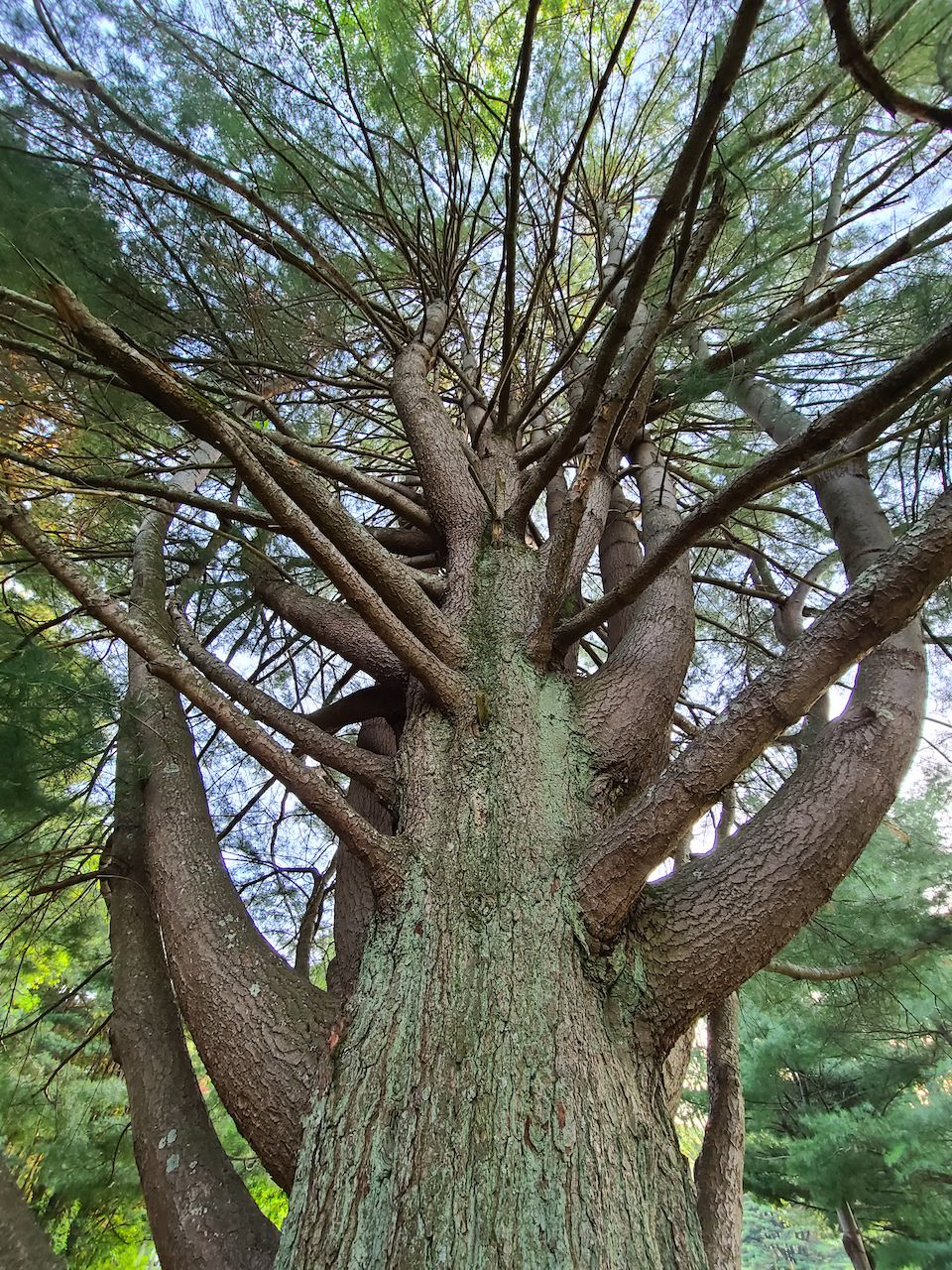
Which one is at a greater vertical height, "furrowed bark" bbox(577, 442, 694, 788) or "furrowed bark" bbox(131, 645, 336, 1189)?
"furrowed bark" bbox(577, 442, 694, 788)

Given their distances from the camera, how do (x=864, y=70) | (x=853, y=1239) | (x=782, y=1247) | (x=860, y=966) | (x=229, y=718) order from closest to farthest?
(x=864, y=70) → (x=229, y=718) → (x=860, y=966) → (x=853, y=1239) → (x=782, y=1247)

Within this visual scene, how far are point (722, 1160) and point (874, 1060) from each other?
9.83 ft

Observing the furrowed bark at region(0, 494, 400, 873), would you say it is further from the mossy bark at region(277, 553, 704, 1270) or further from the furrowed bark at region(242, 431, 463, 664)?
the furrowed bark at region(242, 431, 463, 664)

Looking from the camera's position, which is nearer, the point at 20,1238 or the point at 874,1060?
the point at 20,1238

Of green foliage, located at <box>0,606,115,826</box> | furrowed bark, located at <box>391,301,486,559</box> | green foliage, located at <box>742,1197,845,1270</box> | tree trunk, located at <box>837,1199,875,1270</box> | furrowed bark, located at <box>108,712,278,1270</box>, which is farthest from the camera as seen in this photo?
green foliage, located at <box>742,1197,845,1270</box>

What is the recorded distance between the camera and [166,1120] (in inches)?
44.9

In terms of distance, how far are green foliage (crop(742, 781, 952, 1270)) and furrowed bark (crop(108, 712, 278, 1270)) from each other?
2.02m

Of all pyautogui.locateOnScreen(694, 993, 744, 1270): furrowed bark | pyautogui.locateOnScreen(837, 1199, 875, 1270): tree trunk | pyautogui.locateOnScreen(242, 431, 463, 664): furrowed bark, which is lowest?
pyautogui.locateOnScreen(837, 1199, 875, 1270): tree trunk

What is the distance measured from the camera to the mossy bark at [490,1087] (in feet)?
2.55

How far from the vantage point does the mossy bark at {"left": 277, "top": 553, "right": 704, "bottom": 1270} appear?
78cm

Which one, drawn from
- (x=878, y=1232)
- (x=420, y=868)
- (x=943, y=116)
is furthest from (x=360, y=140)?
(x=878, y=1232)

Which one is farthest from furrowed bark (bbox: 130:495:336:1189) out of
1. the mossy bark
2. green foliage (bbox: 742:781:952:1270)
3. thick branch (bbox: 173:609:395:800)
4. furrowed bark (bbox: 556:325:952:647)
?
green foliage (bbox: 742:781:952:1270)

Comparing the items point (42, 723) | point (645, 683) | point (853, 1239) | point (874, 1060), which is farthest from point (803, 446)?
point (853, 1239)

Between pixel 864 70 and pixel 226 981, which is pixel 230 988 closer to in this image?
pixel 226 981
